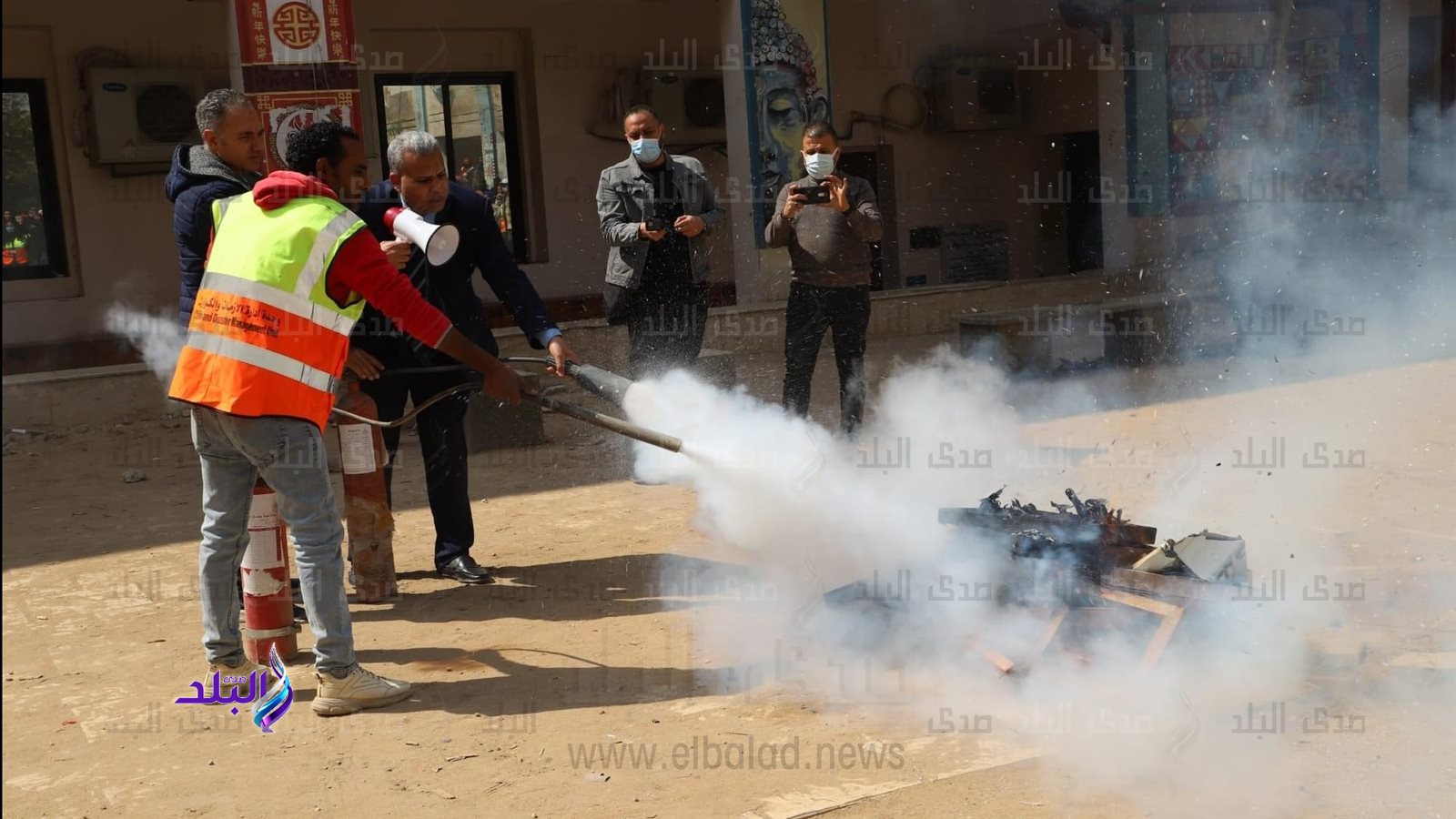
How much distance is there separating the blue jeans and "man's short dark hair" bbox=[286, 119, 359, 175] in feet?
3.28

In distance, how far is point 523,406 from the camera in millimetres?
9289

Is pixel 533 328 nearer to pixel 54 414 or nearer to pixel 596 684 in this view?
pixel 596 684

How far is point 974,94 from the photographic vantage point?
57.9 feet

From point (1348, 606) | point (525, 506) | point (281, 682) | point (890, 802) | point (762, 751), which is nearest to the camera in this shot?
point (890, 802)

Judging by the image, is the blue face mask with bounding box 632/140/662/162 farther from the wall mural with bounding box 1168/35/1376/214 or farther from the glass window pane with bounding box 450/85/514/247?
the wall mural with bounding box 1168/35/1376/214

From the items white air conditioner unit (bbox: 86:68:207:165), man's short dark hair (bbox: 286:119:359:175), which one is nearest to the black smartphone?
man's short dark hair (bbox: 286:119:359:175)

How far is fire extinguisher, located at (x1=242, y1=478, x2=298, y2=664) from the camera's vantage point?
4816 millimetres

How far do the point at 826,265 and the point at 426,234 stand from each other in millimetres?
3147

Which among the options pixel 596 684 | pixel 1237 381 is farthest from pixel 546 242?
pixel 596 684

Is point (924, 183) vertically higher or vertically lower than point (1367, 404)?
higher

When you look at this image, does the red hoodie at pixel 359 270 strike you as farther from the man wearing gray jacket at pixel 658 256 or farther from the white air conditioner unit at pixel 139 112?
the white air conditioner unit at pixel 139 112

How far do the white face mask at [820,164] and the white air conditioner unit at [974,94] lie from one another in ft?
34.6

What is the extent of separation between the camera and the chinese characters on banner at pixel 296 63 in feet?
31.6

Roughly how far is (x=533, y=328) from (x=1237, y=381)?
675 cm
